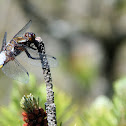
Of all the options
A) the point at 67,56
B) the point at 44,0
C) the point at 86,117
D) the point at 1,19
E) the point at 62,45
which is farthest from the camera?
the point at 44,0

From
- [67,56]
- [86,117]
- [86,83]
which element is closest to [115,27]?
[67,56]

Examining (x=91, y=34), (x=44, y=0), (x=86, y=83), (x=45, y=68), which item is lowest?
(x=45, y=68)

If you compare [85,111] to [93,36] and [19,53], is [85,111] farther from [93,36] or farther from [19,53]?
[93,36]

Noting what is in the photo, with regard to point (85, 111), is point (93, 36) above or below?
above

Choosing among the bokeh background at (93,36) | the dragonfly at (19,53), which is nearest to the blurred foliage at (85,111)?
the dragonfly at (19,53)

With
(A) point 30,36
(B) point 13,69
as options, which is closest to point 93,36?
(B) point 13,69

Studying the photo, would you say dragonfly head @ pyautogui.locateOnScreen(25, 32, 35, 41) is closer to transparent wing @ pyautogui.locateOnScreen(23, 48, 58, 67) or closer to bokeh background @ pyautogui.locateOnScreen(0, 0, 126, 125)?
transparent wing @ pyautogui.locateOnScreen(23, 48, 58, 67)

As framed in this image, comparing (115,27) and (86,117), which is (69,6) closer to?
(115,27)

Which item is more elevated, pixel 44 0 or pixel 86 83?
pixel 44 0

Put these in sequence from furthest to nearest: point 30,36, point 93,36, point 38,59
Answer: point 93,36
point 38,59
point 30,36
